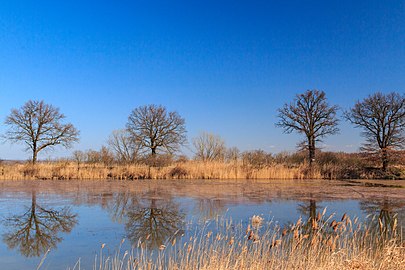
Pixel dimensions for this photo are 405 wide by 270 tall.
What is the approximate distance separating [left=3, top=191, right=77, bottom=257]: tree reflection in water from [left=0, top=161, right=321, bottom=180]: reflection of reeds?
11572mm

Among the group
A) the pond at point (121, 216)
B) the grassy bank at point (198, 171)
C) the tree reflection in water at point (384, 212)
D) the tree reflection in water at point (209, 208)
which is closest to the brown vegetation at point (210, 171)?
the grassy bank at point (198, 171)

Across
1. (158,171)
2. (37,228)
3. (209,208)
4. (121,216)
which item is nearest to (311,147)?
(158,171)

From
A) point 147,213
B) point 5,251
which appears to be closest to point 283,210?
point 147,213

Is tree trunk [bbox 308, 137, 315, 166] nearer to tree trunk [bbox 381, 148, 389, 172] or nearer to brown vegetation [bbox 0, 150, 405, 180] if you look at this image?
brown vegetation [bbox 0, 150, 405, 180]

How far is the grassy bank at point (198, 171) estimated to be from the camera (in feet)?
69.6

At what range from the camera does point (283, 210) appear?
31.1ft

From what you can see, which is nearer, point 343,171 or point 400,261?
point 400,261

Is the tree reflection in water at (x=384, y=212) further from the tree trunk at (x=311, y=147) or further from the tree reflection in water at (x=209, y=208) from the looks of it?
the tree trunk at (x=311, y=147)

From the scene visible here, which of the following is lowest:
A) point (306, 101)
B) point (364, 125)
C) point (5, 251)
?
point (5, 251)

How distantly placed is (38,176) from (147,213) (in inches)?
585

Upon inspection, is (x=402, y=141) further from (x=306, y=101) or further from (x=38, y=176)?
(x=38, y=176)

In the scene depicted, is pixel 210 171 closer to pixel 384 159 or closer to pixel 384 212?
pixel 384 159

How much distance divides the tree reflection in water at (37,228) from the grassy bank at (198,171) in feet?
38.3

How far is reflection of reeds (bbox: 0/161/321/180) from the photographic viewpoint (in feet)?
69.3
